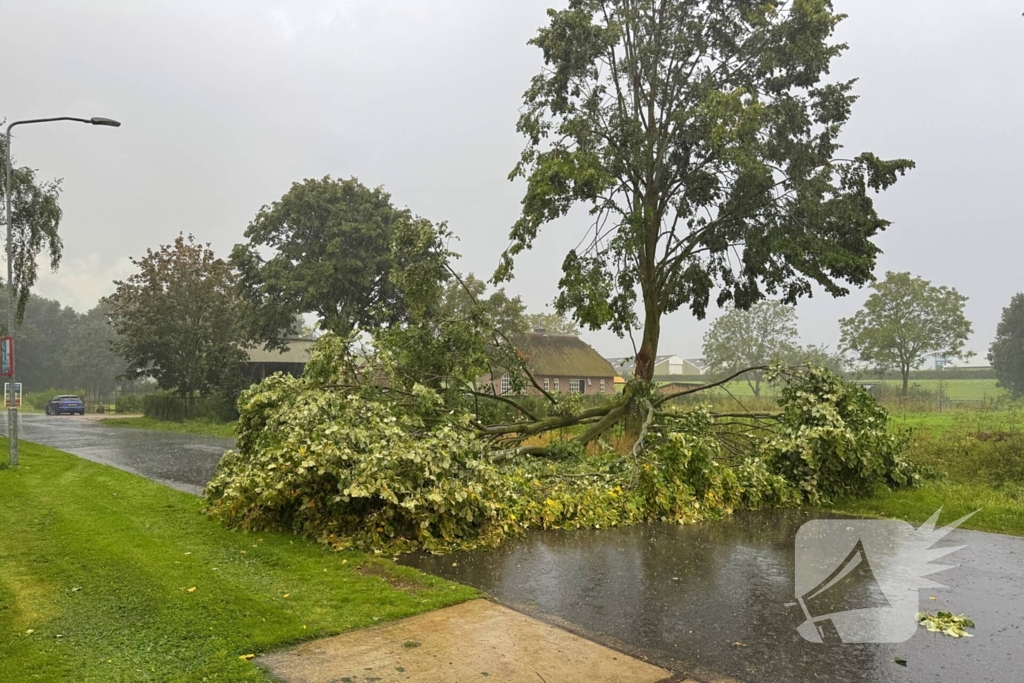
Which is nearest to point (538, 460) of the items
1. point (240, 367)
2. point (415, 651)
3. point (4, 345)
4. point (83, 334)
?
point (415, 651)

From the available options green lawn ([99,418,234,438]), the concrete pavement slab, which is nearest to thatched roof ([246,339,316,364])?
green lawn ([99,418,234,438])

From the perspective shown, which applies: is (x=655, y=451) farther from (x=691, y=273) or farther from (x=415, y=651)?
(x=691, y=273)

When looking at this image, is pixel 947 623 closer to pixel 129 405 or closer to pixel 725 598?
pixel 725 598

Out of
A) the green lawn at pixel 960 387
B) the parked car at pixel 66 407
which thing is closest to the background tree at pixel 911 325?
the green lawn at pixel 960 387

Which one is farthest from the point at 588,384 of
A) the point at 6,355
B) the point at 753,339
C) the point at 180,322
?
the point at 6,355

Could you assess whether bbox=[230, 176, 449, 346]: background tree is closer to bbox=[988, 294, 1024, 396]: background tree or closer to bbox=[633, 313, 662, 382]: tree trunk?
bbox=[633, 313, 662, 382]: tree trunk

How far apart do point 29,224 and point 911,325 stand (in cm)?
4549

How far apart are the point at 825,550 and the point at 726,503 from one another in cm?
210

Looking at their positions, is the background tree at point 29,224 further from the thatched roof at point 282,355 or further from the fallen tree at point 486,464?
the thatched roof at point 282,355

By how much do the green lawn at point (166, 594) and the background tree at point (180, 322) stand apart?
80.6 feet

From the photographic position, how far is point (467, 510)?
25.9ft

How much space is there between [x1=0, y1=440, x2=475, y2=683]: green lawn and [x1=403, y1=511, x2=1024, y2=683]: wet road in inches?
41.1

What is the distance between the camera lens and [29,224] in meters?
18.2

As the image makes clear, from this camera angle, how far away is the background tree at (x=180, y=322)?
31.9 metres
